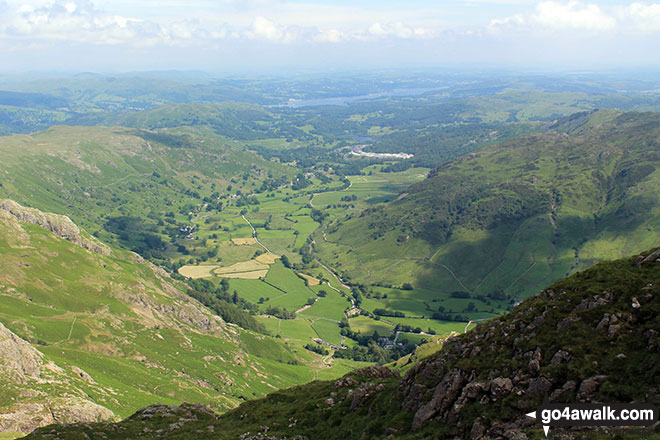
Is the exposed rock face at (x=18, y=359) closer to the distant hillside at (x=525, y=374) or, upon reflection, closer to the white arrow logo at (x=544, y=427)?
the distant hillside at (x=525, y=374)

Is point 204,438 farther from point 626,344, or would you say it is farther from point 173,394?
point 173,394

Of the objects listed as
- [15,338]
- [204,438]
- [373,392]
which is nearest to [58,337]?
[15,338]

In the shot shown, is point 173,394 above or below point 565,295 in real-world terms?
below

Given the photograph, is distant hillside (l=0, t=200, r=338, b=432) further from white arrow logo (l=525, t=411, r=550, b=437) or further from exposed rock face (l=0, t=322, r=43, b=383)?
white arrow logo (l=525, t=411, r=550, b=437)

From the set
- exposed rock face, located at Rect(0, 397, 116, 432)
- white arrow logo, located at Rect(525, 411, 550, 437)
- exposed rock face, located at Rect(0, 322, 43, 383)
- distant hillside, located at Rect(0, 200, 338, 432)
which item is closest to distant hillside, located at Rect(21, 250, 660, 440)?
white arrow logo, located at Rect(525, 411, 550, 437)

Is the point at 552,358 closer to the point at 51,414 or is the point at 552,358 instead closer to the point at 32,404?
the point at 51,414
